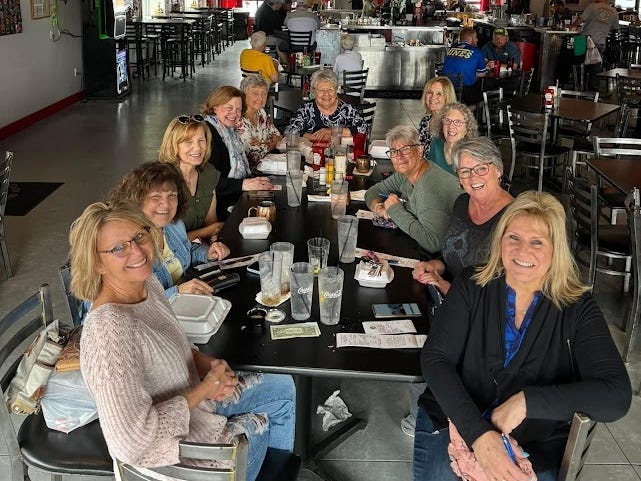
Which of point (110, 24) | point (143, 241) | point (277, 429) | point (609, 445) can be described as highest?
point (110, 24)

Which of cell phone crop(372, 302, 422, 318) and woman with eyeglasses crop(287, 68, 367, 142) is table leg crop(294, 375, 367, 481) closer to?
cell phone crop(372, 302, 422, 318)

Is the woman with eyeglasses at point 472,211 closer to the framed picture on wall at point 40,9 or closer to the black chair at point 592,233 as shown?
the black chair at point 592,233

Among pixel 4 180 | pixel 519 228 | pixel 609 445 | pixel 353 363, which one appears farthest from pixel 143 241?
pixel 4 180

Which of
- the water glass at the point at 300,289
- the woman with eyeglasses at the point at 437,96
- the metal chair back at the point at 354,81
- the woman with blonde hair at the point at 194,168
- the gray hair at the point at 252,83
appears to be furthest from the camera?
the metal chair back at the point at 354,81

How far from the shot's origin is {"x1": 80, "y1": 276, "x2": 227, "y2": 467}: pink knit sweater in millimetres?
1617

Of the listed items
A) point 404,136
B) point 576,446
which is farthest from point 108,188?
point 576,446

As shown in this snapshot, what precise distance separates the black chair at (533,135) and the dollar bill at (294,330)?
4121 mm

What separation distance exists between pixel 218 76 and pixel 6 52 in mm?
5740

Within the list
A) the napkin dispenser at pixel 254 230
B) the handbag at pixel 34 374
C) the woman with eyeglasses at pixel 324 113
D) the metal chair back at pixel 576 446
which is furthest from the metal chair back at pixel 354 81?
the metal chair back at pixel 576 446

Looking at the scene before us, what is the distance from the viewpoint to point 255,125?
4918 millimetres

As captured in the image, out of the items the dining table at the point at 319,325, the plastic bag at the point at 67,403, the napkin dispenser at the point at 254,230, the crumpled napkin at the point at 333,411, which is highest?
the napkin dispenser at the point at 254,230

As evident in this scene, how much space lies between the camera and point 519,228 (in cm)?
208

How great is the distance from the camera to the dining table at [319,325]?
2016 millimetres

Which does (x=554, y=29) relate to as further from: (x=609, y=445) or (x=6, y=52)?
(x=609, y=445)
